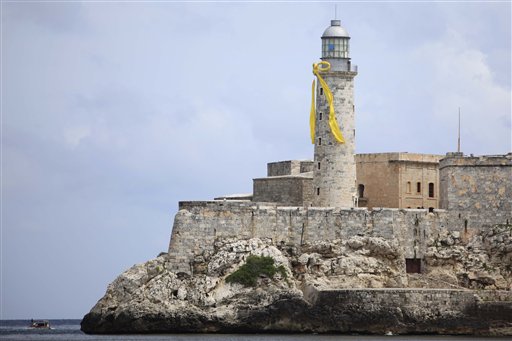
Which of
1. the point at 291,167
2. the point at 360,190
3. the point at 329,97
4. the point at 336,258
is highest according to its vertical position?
the point at 329,97

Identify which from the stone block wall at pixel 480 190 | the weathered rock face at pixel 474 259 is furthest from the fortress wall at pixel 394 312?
the stone block wall at pixel 480 190

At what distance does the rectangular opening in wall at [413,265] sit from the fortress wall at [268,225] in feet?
3.52

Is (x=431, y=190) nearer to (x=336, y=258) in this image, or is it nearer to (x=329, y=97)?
(x=329, y=97)

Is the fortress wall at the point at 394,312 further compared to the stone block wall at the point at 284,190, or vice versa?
the stone block wall at the point at 284,190

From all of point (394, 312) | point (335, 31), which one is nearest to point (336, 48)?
point (335, 31)

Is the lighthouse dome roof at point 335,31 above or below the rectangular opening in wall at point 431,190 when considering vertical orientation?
above

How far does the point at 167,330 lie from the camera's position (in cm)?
5569

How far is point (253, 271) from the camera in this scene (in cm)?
5616

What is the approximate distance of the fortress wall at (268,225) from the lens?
58.0m

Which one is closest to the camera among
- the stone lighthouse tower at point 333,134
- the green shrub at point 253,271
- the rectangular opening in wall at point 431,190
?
the green shrub at point 253,271

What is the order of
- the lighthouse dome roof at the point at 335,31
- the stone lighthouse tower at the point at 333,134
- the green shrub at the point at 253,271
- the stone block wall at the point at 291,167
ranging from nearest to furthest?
the green shrub at the point at 253,271
the stone lighthouse tower at the point at 333,134
the lighthouse dome roof at the point at 335,31
the stone block wall at the point at 291,167

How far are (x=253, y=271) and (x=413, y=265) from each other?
20.4 ft

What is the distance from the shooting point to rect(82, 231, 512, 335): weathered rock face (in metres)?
54.5

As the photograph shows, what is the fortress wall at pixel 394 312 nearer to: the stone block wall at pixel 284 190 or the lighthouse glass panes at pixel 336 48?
the stone block wall at pixel 284 190
